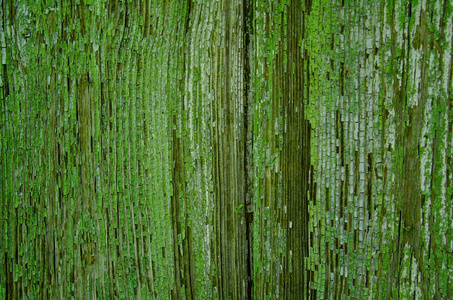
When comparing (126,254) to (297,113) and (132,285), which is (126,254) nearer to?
(132,285)

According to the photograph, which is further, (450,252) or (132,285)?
(132,285)

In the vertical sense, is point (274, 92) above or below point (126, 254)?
above

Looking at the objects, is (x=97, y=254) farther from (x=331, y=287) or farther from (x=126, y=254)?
(x=331, y=287)

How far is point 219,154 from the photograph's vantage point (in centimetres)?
86

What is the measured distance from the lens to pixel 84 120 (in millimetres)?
875

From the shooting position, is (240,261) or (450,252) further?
(240,261)

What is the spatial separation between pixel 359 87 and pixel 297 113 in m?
0.14

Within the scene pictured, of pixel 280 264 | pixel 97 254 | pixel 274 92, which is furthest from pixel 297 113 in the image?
pixel 97 254

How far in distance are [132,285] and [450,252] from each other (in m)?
0.71

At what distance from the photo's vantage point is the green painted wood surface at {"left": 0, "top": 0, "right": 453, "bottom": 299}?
0.79 metres

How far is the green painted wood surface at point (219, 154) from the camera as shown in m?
0.79

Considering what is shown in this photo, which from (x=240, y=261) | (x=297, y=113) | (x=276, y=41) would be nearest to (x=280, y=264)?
(x=240, y=261)

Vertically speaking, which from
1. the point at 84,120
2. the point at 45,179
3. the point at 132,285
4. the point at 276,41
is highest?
the point at 276,41

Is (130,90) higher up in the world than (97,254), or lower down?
higher up
